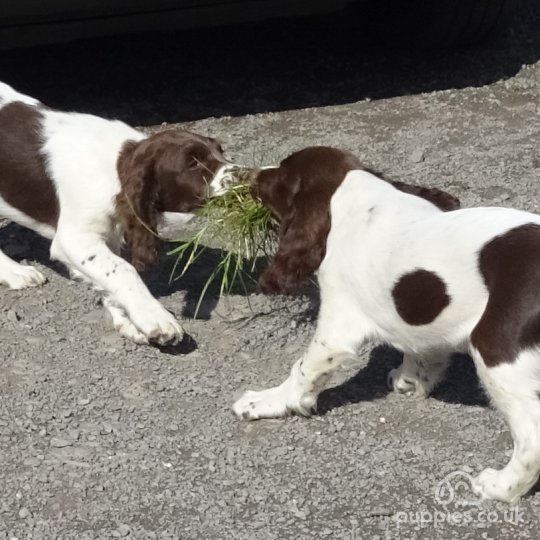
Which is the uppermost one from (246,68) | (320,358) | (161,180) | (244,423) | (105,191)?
(161,180)

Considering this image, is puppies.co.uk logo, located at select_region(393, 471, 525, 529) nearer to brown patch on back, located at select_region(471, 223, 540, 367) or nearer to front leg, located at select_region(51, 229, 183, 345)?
brown patch on back, located at select_region(471, 223, 540, 367)

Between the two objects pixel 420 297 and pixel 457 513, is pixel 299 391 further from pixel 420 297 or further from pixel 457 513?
pixel 457 513

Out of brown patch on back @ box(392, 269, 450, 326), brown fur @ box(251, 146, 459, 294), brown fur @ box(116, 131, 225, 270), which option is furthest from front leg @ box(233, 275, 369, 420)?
brown fur @ box(116, 131, 225, 270)

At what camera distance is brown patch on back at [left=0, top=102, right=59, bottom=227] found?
545 centimetres

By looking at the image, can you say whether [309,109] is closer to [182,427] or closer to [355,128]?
[355,128]

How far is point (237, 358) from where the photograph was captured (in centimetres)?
506

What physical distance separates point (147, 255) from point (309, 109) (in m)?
2.50

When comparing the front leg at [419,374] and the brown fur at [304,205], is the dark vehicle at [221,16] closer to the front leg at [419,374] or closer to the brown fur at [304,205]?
the brown fur at [304,205]

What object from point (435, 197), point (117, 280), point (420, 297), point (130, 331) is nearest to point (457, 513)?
point (420, 297)

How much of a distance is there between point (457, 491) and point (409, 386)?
629 mm

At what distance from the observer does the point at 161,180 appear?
510cm

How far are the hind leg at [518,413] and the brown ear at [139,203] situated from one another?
170 cm

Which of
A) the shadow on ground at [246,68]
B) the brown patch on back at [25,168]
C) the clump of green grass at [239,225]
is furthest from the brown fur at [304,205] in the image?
the shadow on ground at [246,68]

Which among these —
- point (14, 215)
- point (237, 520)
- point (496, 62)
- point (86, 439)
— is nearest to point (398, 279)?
point (237, 520)
